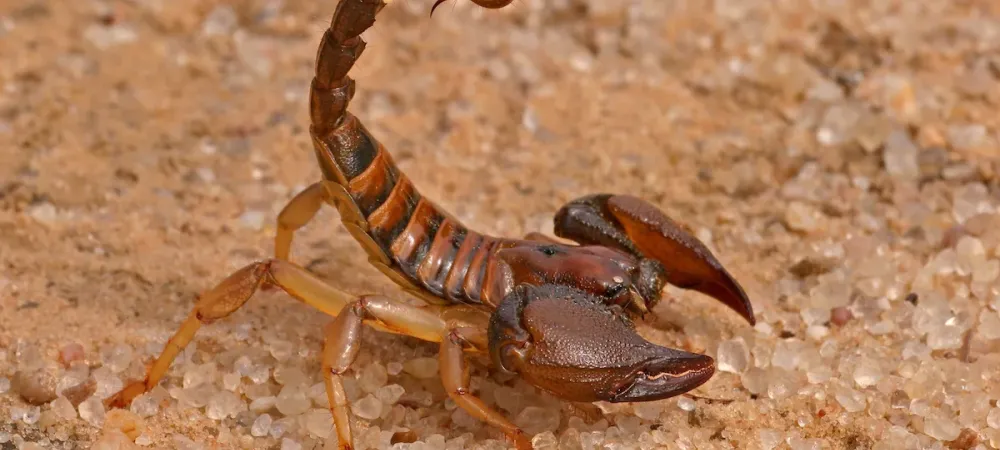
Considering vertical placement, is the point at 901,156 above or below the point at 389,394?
above

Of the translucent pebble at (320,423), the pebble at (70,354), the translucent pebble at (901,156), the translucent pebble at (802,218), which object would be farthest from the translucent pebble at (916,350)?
the pebble at (70,354)

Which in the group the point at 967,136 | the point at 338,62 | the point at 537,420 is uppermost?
the point at 338,62

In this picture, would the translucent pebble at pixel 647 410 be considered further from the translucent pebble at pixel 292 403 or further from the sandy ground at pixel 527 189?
the translucent pebble at pixel 292 403

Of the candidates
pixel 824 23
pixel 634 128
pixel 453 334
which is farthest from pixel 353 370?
pixel 824 23

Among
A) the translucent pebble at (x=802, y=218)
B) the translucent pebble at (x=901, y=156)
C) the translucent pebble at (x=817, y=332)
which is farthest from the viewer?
the translucent pebble at (x=901, y=156)

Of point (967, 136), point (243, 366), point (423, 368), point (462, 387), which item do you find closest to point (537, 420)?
point (462, 387)

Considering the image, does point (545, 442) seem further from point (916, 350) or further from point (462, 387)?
point (916, 350)

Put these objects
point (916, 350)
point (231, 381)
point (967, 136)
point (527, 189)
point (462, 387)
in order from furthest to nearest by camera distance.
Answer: point (967, 136) → point (527, 189) → point (916, 350) → point (231, 381) → point (462, 387)
